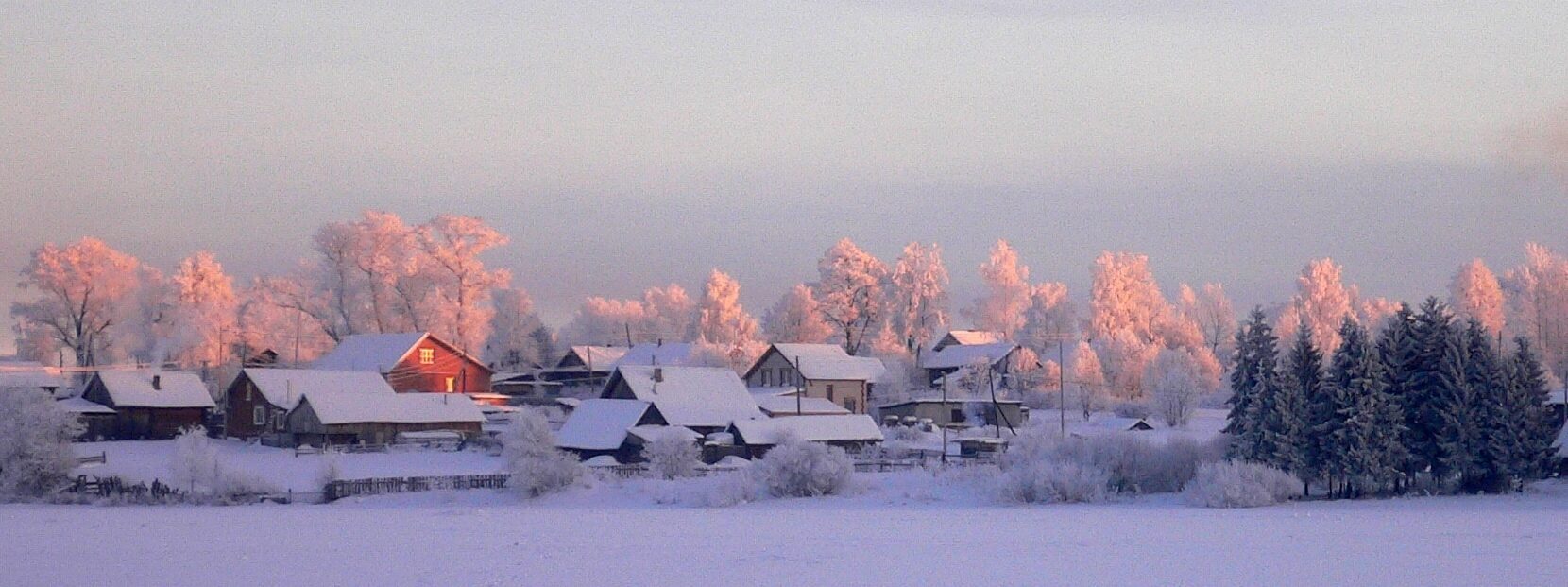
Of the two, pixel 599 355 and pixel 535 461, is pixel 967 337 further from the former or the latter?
pixel 535 461

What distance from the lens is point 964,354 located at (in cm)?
8844

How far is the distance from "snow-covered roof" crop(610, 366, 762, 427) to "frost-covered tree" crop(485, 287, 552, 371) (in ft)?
113

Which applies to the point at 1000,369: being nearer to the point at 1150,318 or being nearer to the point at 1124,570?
A: the point at 1150,318

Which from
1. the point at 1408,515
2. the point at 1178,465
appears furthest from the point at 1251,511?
the point at 1178,465

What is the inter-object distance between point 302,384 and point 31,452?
64.9 ft

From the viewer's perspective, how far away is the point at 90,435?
63.8m

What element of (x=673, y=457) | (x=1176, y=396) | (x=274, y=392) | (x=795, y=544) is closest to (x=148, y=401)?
(x=274, y=392)

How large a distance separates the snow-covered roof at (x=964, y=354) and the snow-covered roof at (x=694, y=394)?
23136 millimetres

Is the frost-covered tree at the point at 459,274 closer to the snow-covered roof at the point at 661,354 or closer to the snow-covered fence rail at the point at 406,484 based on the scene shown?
the snow-covered roof at the point at 661,354

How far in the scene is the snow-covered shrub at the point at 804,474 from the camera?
43.8 meters

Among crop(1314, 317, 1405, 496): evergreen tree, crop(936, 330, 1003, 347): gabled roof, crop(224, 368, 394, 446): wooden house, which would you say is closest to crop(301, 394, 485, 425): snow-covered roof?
crop(224, 368, 394, 446): wooden house

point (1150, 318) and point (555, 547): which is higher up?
point (1150, 318)

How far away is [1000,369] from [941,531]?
186ft

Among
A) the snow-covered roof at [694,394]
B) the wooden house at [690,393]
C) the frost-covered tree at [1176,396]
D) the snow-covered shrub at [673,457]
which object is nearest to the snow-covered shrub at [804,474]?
the snow-covered shrub at [673,457]
